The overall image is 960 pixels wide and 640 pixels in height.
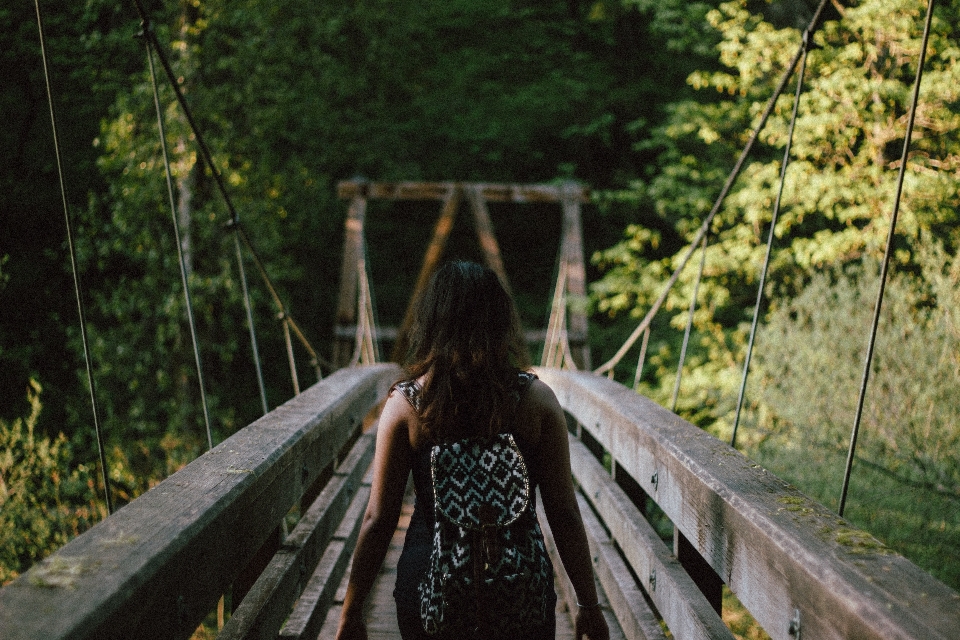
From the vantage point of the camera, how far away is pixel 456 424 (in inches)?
41.7

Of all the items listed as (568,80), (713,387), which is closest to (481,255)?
(568,80)

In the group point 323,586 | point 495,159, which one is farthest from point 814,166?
point 495,159

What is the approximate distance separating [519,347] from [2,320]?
5741 millimetres

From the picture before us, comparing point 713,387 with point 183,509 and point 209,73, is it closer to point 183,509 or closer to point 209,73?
point 209,73

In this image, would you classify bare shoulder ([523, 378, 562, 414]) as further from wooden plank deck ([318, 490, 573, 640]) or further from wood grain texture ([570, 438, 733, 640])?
wooden plank deck ([318, 490, 573, 640])

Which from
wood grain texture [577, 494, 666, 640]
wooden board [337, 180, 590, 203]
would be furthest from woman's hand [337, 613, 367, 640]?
wooden board [337, 180, 590, 203]

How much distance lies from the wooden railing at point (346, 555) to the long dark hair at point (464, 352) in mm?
336

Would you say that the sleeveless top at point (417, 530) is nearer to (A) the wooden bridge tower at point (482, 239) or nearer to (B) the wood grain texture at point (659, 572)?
(B) the wood grain texture at point (659, 572)

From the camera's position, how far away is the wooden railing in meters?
0.74

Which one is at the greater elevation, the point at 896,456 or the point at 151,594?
the point at 151,594

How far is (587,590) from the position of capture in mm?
1120

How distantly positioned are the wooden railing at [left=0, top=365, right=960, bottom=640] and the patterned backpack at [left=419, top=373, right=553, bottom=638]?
11.7 inches

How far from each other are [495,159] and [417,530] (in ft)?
32.0

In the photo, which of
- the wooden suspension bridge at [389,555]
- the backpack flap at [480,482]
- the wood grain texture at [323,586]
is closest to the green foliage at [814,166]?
the wooden suspension bridge at [389,555]
